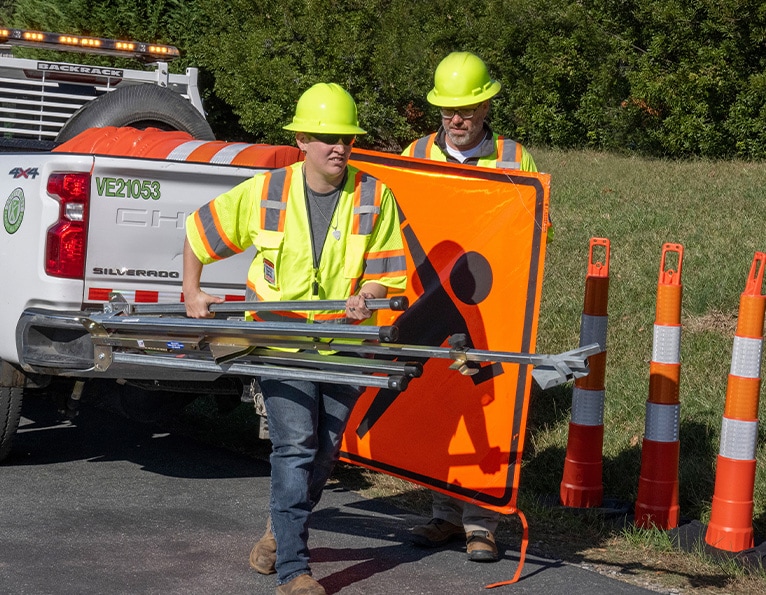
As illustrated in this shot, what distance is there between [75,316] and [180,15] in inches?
768

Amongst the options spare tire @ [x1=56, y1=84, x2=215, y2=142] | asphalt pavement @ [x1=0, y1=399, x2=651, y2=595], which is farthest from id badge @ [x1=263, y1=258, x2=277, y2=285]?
spare tire @ [x1=56, y1=84, x2=215, y2=142]

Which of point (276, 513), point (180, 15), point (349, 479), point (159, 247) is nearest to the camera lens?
point (276, 513)

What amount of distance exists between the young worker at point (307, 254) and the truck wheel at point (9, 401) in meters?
1.91

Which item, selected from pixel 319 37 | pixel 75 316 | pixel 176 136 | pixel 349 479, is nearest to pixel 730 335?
pixel 349 479

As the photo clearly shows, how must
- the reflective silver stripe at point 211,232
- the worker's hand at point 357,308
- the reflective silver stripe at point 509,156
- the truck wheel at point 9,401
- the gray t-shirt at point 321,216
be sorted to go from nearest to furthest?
1. the worker's hand at point 357,308
2. the gray t-shirt at point 321,216
3. the reflective silver stripe at point 211,232
4. the reflective silver stripe at point 509,156
5. the truck wheel at point 9,401

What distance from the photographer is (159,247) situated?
21.2 ft

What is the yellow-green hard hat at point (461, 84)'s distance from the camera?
5.94 meters

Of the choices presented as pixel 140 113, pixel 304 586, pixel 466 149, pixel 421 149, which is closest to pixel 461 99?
pixel 466 149

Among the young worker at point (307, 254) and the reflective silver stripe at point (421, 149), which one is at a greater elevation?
the reflective silver stripe at point (421, 149)

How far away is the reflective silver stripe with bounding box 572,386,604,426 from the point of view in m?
6.20

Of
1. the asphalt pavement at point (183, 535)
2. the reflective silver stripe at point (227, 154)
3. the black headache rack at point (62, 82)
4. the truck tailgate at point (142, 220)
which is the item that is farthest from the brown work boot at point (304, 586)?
the black headache rack at point (62, 82)

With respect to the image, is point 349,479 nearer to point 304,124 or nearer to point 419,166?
point 419,166

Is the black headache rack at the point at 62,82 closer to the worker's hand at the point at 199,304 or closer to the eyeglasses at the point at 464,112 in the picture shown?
the eyeglasses at the point at 464,112

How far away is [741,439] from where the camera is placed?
18.3 feet
